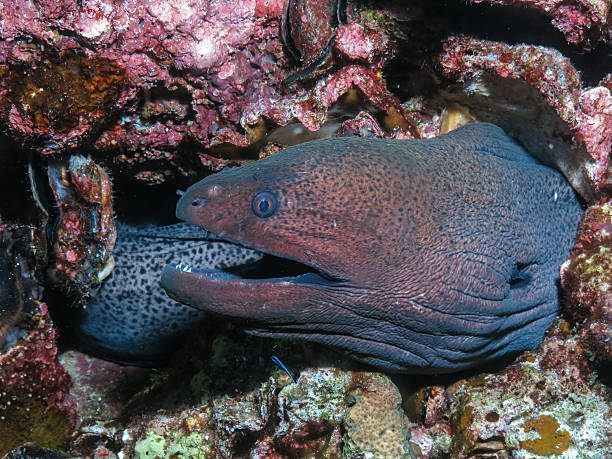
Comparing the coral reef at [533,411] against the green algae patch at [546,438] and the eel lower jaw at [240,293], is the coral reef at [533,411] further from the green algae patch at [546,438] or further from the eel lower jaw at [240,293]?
the eel lower jaw at [240,293]

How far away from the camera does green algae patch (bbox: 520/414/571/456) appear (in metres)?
2.64

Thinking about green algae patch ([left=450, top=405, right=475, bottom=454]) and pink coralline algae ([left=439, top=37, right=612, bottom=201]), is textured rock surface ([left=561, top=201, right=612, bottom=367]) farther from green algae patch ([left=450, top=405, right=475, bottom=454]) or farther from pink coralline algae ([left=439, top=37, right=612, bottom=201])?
green algae patch ([left=450, top=405, right=475, bottom=454])

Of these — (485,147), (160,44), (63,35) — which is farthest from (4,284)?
(485,147)

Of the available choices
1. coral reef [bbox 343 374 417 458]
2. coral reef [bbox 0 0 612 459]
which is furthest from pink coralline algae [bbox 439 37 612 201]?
coral reef [bbox 343 374 417 458]

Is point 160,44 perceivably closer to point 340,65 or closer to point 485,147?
point 340,65

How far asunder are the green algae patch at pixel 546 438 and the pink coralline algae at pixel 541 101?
1.54 meters

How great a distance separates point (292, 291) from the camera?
2.28 metres

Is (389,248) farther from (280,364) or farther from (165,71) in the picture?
(165,71)

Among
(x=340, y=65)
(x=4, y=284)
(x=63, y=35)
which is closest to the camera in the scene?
(x=63, y=35)

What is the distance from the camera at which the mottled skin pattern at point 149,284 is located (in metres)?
3.85

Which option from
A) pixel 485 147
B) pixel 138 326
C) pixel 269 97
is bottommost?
pixel 138 326

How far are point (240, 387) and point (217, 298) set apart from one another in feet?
4.27

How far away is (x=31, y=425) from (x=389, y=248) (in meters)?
3.11

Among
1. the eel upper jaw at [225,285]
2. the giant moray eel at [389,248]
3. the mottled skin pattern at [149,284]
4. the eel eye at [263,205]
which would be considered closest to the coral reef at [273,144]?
the giant moray eel at [389,248]
